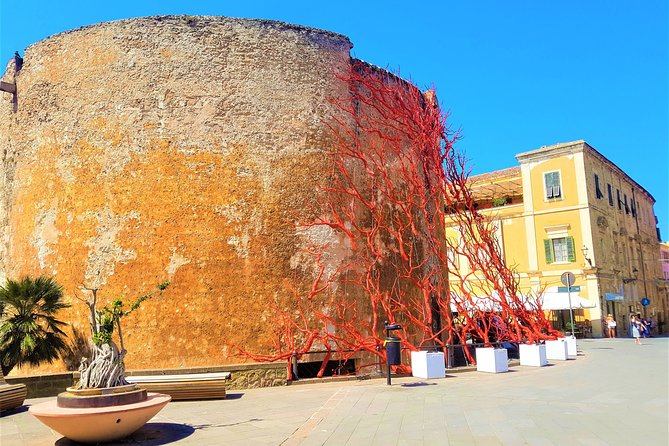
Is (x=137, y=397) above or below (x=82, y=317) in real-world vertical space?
below

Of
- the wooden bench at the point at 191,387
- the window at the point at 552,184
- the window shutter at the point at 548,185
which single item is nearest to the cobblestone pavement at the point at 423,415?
the wooden bench at the point at 191,387

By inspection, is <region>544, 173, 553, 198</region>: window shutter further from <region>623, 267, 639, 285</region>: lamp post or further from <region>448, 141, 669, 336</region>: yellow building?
<region>623, 267, 639, 285</region>: lamp post

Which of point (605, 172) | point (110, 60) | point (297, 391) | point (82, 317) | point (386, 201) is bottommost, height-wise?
point (297, 391)

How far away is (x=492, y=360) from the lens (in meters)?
11.5

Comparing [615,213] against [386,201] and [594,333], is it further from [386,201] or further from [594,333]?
[386,201]

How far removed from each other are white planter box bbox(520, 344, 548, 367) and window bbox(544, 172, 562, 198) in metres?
19.6

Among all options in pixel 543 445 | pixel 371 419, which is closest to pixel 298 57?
pixel 371 419

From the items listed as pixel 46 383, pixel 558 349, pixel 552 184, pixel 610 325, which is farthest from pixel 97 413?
pixel 552 184

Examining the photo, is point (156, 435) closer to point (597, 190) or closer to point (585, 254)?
point (585, 254)

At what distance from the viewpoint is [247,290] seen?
11477 mm

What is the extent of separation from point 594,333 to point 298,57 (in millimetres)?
23076

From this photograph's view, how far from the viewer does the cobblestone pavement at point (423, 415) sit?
19.1 feet

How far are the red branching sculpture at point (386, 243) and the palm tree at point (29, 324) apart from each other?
11.9 ft

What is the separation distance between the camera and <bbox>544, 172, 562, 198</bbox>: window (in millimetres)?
30641
